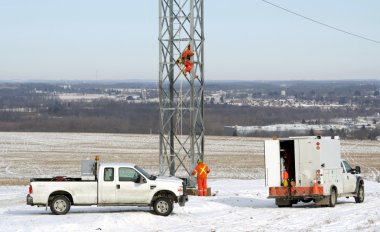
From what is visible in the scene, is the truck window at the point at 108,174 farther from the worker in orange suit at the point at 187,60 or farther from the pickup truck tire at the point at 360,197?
the worker in orange suit at the point at 187,60

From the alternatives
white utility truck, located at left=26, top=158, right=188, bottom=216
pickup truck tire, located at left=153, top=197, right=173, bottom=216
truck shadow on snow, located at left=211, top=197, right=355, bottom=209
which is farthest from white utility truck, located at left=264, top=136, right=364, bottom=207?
pickup truck tire, located at left=153, top=197, right=173, bottom=216

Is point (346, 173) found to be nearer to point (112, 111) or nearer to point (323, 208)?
point (323, 208)

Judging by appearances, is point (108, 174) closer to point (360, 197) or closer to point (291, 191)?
point (291, 191)

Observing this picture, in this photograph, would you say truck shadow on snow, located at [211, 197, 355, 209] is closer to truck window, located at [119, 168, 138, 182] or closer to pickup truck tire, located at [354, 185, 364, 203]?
pickup truck tire, located at [354, 185, 364, 203]

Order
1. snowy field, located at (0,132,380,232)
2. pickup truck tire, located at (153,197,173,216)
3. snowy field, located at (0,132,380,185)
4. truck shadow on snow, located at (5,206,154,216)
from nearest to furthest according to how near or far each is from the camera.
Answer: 1. snowy field, located at (0,132,380,232)
2. pickup truck tire, located at (153,197,173,216)
3. truck shadow on snow, located at (5,206,154,216)
4. snowy field, located at (0,132,380,185)

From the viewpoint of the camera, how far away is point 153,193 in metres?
25.8

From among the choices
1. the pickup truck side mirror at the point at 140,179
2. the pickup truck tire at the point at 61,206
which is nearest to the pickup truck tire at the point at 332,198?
the pickup truck side mirror at the point at 140,179

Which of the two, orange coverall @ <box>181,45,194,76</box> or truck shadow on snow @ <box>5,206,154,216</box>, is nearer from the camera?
truck shadow on snow @ <box>5,206,154,216</box>

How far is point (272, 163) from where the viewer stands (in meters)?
29.4

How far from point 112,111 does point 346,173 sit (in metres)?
165

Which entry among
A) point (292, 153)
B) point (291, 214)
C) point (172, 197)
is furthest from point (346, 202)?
point (172, 197)

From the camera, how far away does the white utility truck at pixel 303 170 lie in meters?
28.6

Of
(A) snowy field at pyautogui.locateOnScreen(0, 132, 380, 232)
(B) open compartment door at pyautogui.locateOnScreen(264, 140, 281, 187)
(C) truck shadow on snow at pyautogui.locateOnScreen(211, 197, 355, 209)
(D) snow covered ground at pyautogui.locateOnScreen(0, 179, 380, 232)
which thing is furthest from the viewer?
(C) truck shadow on snow at pyautogui.locateOnScreen(211, 197, 355, 209)

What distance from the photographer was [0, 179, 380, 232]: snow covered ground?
2212cm
